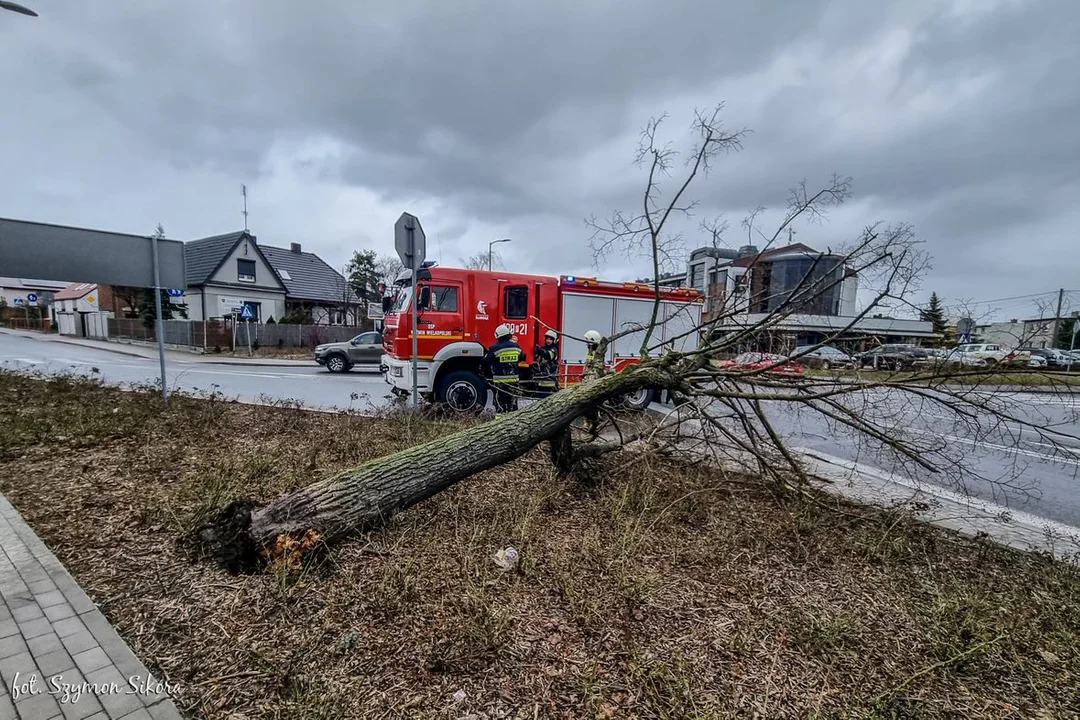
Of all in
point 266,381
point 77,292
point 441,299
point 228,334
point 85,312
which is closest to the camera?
point 441,299

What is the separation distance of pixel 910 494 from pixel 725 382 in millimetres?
2738

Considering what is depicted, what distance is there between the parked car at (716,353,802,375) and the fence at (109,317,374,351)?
24271mm

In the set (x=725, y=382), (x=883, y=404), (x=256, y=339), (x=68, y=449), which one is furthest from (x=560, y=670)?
(x=256, y=339)

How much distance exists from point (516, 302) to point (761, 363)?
5102 millimetres

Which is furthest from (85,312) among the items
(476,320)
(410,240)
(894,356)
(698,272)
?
(894,356)

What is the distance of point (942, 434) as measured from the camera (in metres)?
6.09

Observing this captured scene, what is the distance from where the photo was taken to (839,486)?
514cm

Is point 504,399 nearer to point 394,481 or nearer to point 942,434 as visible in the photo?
point 394,481

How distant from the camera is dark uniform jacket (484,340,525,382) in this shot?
7.45m

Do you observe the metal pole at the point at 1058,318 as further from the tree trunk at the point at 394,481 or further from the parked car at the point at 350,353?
the parked car at the point at 350,353

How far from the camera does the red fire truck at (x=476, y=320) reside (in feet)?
26.2

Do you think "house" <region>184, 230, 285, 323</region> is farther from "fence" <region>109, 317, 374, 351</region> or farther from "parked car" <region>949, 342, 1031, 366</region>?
"parked car" <region>949, 342, 1031, 366</region>

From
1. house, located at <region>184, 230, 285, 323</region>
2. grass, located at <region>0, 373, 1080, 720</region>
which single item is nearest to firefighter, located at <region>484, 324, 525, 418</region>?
grass, located at <region>0, 373, 1080, 720</region>

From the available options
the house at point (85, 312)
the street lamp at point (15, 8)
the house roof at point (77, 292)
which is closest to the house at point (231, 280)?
the house at point (85, 312)
